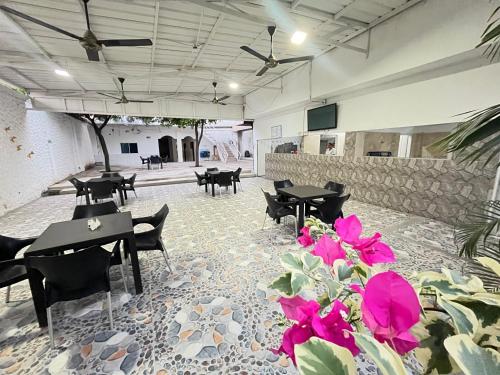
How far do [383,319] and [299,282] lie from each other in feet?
0.65

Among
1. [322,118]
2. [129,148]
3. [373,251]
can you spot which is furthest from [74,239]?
[129,148]

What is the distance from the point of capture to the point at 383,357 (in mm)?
297

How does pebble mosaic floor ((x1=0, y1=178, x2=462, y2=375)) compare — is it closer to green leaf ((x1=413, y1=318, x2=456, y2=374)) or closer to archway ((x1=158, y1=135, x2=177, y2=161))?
green leaf ((x1=413, y1=318, x2=456, y2=374))

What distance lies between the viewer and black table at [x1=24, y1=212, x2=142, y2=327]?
1854 millimetres

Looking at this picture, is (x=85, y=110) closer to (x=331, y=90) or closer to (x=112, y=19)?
(x=112, y=19)

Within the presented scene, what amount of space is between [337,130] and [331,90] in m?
1.08

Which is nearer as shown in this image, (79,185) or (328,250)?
(328,250)

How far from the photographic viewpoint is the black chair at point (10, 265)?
1924 millimetres

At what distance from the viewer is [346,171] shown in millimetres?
5859

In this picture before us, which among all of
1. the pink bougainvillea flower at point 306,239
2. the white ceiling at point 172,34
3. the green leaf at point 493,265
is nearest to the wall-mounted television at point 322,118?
the white ceiling at point 172,34

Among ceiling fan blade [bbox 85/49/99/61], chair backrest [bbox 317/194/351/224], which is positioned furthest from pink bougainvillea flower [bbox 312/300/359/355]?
ceiling fan blade [bbox 85/49/99/61]

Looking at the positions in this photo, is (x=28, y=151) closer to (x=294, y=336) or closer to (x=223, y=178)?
(x=223, y=178)

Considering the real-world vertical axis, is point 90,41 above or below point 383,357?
above

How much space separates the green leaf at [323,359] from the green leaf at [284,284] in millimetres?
209
